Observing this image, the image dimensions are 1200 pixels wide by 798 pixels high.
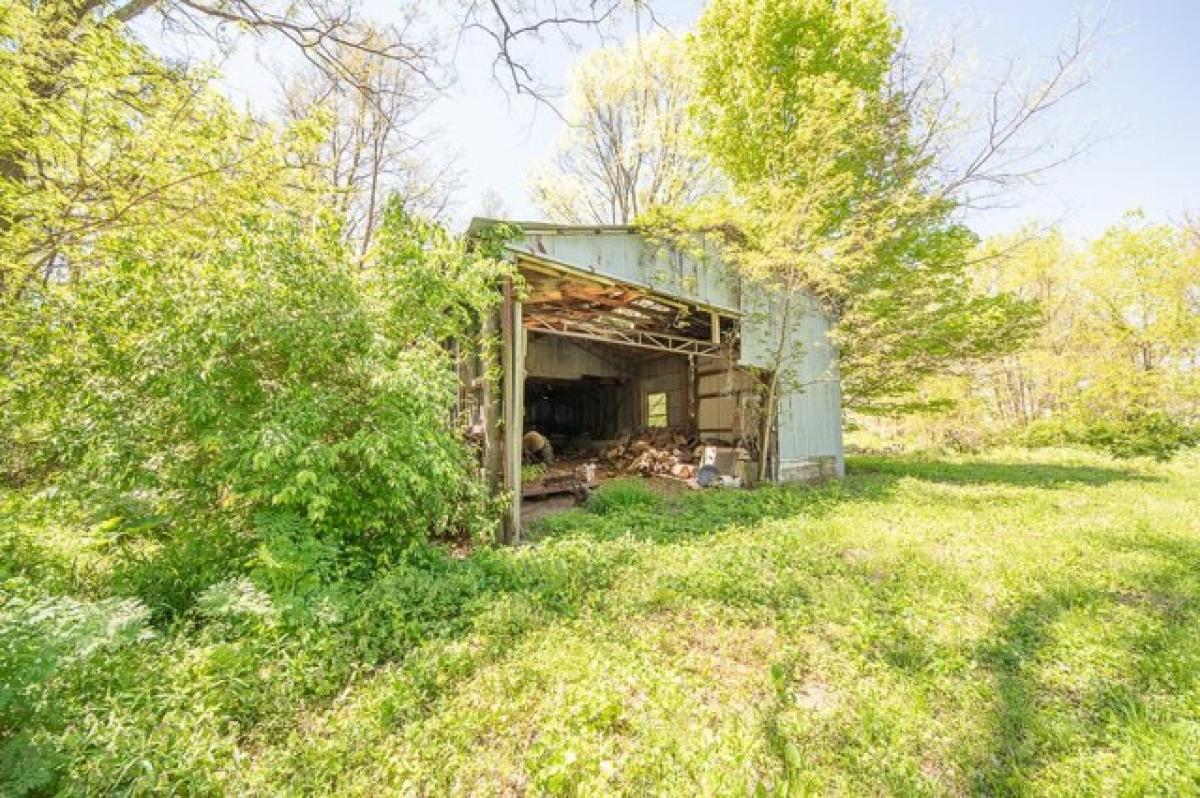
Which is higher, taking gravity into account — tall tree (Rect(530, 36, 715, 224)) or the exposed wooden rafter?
tall tree (Rect(530, 36, 715, 224))

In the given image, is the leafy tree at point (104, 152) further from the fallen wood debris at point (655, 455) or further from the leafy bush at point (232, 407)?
the fallen wood debris at point (655, 455)

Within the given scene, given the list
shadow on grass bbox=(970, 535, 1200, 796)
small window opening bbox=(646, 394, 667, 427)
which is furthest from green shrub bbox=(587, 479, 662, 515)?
small window opening bbox=(646, 394, 667, 427)

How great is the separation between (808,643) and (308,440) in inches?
165

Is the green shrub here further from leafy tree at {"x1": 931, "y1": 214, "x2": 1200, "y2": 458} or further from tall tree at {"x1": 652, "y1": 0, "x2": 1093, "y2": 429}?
leafy tree at {"x1": 931, "y1": 214, "x2": 1200, "y2": 458}

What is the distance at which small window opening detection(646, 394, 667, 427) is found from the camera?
46.7ft

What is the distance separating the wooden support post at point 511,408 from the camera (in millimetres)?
5742

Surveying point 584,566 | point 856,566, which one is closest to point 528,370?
point 584,566

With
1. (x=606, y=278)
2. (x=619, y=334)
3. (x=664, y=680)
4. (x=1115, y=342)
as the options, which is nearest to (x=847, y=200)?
(x=619, y=334)

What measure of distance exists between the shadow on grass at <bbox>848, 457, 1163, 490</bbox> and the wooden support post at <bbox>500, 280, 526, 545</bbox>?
28.1ft

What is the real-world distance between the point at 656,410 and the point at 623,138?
980 centimetres

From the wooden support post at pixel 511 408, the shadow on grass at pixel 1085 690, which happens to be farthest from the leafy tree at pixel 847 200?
the shadow on grass at pixel 1085 690

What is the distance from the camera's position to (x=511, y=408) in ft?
19.3

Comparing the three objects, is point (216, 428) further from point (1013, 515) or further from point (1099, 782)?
point (1013, 515)

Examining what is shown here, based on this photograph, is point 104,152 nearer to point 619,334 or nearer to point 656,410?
point 619,334
